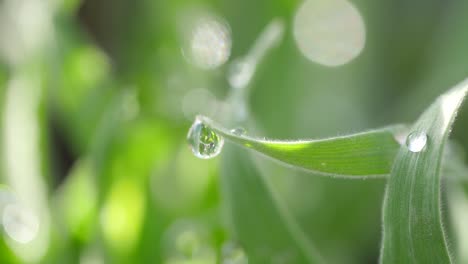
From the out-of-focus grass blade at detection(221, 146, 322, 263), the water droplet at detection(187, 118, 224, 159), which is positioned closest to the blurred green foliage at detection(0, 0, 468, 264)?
the out-of-focus grass blade at detection(221, 146, 322, 263)

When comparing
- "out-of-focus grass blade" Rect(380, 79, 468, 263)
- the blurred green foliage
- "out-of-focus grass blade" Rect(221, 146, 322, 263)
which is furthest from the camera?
the blurred green foliage

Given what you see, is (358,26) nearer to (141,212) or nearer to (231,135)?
(141,212)

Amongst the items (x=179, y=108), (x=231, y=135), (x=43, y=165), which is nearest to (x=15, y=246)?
(x=43, y=165)

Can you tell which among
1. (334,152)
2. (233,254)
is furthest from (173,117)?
(334,152)

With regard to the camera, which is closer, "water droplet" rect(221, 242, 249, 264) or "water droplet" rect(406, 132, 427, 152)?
"water droplet" rect(406, 132, 427, 152)

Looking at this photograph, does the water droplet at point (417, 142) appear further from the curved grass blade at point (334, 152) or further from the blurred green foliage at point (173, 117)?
the blurred green foliage at point (173, 117)

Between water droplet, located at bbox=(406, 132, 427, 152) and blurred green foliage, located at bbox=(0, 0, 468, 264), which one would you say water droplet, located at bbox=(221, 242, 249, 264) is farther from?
water droplet, located at bbox=(406, 132, 427, 152)

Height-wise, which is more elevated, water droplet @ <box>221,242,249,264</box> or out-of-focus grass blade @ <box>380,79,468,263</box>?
water droplet @ <box>221,242,249,264</box>
